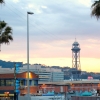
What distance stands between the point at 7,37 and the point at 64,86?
402 ft

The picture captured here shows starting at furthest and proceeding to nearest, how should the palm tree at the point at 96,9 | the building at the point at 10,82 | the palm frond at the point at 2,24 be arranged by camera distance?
1. the building at the point at 10,82
2. the palm frond at the point at 2,24
3. the palm tree at the point at 96,9

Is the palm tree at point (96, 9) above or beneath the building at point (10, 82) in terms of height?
above

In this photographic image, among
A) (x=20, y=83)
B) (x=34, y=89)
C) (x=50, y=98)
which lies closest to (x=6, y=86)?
(x=20, y=83)

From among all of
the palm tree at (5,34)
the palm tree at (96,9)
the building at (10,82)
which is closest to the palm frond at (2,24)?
the palm tree at (5,34)

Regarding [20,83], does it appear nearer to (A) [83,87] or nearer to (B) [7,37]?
(B) [7,37]

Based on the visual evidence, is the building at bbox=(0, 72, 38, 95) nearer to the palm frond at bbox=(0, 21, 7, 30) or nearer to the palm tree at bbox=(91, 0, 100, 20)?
the palm frond at bbox=(0, 21, 7, 30)

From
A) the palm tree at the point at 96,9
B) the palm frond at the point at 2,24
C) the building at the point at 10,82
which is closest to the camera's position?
the palm tree at the point at 96,9

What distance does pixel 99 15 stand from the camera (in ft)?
84.6

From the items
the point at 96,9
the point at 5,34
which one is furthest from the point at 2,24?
the point at 96,9

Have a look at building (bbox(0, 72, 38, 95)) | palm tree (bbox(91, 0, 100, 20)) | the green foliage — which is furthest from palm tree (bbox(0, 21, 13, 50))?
building (bbox(0, 72, 38, 95))

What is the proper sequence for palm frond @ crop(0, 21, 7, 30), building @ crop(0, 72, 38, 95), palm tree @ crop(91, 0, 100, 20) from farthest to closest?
building @ crop(0, 72, 38, 95) → palm frond @ crop(0, 21, 7, 30) → palm tree @ crop(91, 0, 100, 20)

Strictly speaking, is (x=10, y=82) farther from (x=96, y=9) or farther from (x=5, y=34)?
(x=96, y=9)

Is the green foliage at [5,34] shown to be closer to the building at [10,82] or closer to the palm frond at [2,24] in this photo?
the palm frond at [2,24]

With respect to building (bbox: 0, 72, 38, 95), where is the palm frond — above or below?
above
